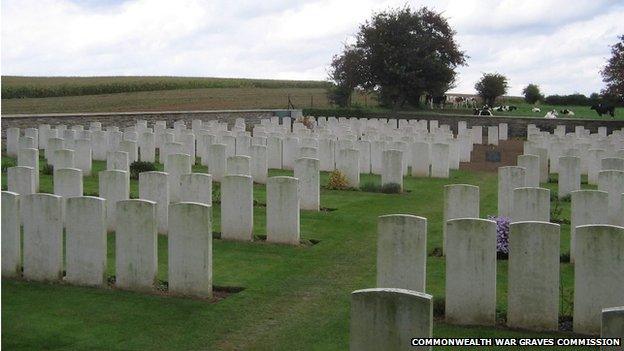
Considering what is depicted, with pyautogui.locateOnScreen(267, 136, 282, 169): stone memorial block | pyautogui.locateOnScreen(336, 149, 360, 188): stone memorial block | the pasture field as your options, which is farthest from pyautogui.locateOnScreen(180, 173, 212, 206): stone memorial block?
the pasture field

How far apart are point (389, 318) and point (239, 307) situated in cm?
347

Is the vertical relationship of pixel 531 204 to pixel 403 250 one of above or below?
above

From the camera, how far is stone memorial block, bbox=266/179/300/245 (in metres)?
12.2

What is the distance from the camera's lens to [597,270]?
8094 mm

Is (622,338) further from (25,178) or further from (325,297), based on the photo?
(25,178)

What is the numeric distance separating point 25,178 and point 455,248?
→ 7271 millimetres

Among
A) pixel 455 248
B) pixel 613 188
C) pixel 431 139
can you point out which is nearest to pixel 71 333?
pixel 455 248

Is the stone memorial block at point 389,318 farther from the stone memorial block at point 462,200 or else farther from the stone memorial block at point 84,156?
the stone memorial block at point 84,156

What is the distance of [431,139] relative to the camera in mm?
25500

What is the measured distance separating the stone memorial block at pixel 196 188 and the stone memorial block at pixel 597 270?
651cm

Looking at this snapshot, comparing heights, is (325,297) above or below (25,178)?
below

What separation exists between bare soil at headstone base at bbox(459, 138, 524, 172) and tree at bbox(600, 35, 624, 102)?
567cm

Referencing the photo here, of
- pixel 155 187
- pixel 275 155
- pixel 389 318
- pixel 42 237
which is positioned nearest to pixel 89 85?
A: pixel 275 155

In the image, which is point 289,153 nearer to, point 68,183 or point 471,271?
point 68,183
